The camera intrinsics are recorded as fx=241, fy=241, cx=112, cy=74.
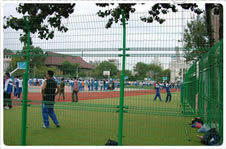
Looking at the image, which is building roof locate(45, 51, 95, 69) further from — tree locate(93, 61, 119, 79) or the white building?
the white building

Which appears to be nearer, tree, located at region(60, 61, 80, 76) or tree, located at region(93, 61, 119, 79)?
tree, located at region(93, 61, 119, 79)

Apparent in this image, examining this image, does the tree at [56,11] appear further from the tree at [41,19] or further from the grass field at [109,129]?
the grass field at [109,129]

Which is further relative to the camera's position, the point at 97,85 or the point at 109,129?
the point at 109,129

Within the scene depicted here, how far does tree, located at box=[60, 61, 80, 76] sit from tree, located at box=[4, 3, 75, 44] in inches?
33.3

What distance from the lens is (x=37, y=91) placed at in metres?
7.39

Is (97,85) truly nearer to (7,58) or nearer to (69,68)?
(69,68)

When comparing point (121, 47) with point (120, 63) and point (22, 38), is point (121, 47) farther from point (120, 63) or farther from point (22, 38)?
point (22, 38)

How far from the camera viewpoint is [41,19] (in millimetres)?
6973

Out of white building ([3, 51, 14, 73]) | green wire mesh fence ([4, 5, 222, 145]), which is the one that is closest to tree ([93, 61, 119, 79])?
green wire mesh fence ([4, 5, 222, 145])

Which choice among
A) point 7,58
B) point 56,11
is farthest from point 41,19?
point 56,11

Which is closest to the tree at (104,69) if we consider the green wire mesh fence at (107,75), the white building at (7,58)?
the green wire mesh fence at (107,75)

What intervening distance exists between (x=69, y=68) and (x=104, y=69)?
37.7 inches

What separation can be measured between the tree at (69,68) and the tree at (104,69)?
1.65ft

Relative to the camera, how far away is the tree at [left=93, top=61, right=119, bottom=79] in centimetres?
580
